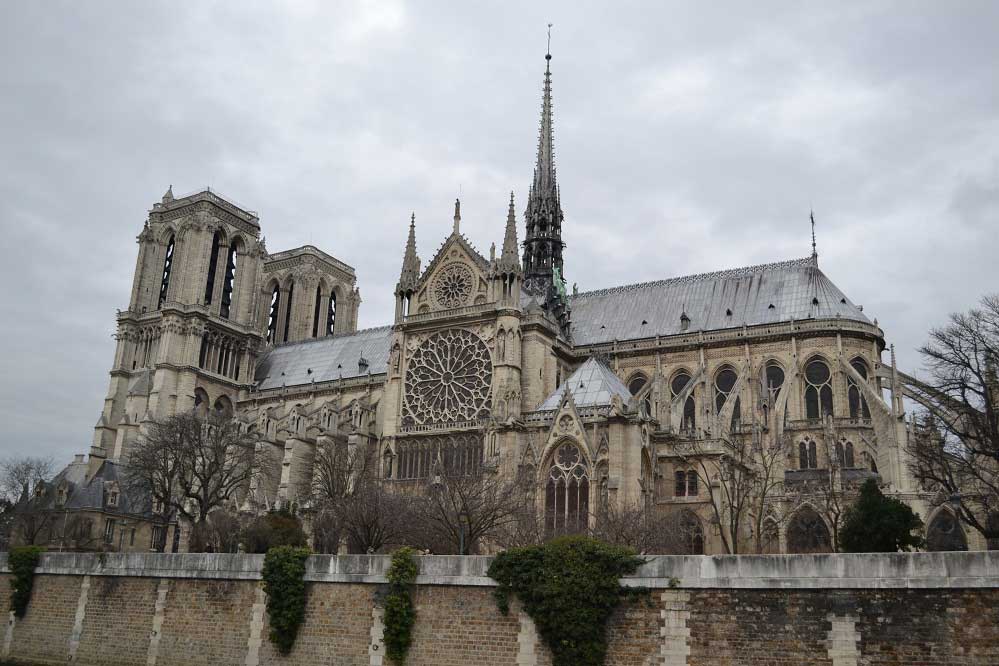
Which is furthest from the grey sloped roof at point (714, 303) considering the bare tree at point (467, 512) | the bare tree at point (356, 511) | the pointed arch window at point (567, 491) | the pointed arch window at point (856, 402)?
the bare tree at point (467, 512)

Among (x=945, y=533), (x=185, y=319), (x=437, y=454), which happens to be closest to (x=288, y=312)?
(x=185, y=319)

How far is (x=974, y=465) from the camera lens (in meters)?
33.2

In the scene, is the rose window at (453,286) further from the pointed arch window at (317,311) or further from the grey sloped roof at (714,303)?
the pointed arch window at (317,311)

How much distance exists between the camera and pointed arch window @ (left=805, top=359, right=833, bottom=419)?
1961 inches

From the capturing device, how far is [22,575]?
34.9 m

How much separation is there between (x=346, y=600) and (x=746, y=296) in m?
36.6

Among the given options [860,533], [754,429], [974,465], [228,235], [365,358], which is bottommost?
[860,533]

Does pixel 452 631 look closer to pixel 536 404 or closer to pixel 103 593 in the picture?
pixel 103 593

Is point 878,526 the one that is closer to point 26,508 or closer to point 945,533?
point 945,533

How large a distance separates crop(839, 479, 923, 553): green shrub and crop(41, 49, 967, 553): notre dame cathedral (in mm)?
3969

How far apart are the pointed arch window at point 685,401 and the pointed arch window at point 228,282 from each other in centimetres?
3528

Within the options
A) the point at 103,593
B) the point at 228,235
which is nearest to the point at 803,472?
the point at 103,593

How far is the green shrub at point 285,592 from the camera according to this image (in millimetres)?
26906

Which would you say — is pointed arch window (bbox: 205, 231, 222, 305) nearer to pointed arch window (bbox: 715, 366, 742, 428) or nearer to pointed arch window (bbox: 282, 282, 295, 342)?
pointed arch window (bbox: 282, 282, 295, 342)
